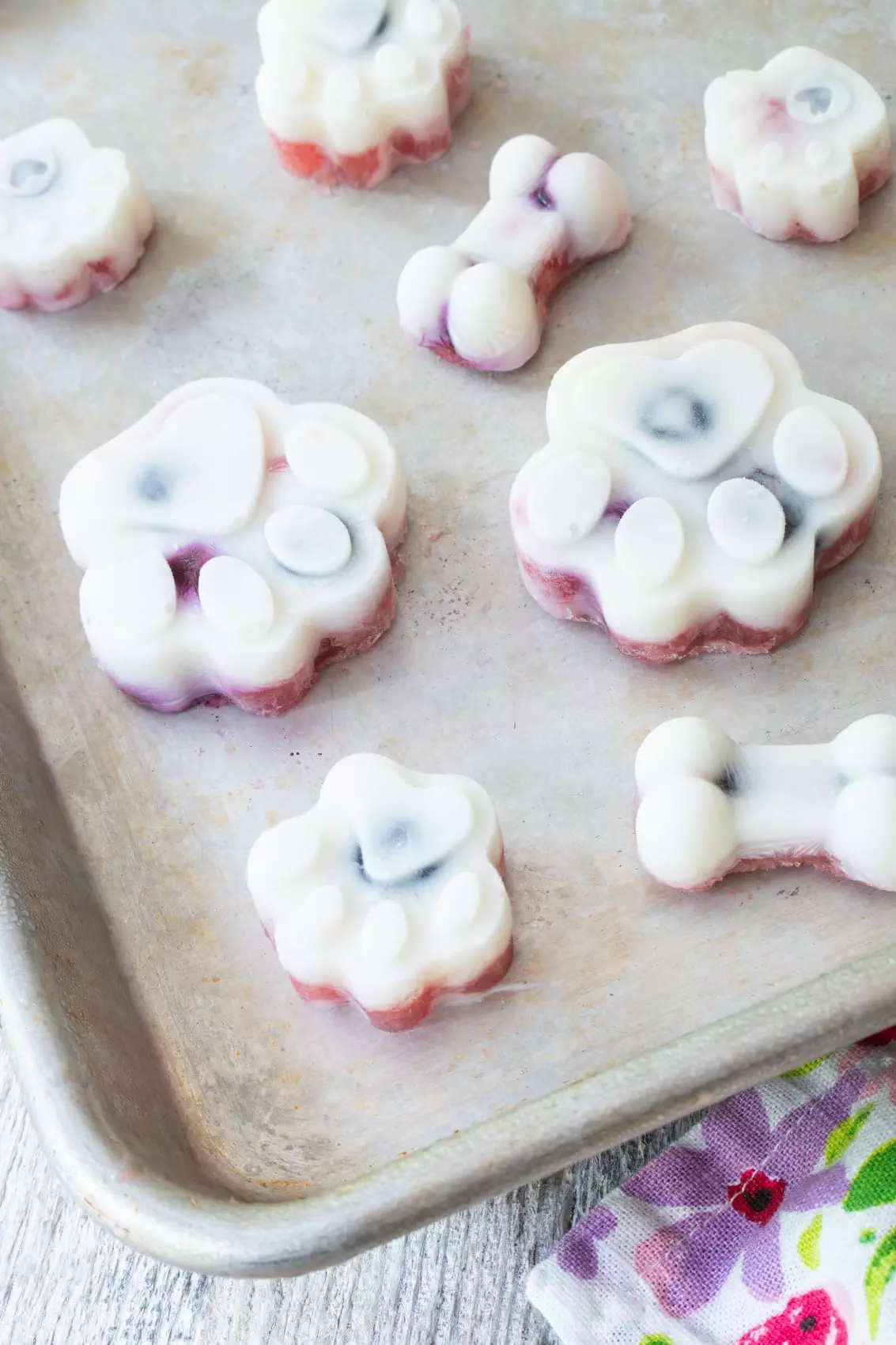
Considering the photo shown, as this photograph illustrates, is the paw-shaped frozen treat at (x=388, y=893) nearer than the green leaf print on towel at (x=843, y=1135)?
Yes

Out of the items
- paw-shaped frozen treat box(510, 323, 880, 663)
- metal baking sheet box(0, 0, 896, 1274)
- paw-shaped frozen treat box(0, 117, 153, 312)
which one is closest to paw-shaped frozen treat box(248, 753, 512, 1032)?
metal baking sheet box(0, 0, 896, 1274)

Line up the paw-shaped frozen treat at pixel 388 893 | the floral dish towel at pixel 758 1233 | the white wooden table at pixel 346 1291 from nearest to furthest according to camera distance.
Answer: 1. the paw-shaped frozen treat at pixel 388 893
2. the floral dish towel at pixel 758 1233
3. the white wooden table at pixel 346 1291

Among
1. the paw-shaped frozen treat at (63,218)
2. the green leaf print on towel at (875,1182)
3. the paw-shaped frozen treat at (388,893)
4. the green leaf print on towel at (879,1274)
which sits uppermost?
the paw-shaped frozen treat at (63,218)

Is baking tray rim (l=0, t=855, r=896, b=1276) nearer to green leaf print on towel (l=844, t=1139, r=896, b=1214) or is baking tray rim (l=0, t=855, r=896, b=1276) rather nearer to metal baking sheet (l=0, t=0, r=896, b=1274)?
metal baking sheet (l=0, t=0, r=896, b=1274)

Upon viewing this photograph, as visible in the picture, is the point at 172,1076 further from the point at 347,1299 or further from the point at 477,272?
the point at 477,272

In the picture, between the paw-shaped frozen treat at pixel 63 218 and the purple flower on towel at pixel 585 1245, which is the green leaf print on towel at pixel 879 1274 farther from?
the paw-shaped frozen treat at pixel 63 218

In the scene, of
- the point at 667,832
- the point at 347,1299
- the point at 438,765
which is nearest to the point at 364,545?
the point at 438,765

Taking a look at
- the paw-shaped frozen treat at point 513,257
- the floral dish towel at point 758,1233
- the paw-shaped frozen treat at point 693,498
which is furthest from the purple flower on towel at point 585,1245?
the paw-shaped frozen treat at point 513,257
